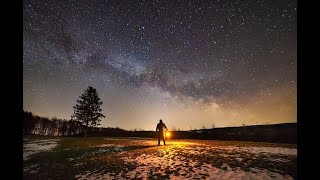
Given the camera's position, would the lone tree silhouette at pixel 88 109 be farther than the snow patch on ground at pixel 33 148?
Yes

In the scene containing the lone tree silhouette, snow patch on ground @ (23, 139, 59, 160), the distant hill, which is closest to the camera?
snow patch on ground @ (23, 139, 59, 160)

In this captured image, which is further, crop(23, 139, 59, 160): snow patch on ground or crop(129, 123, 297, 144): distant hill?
crop(129, 123, 297, 144): distant hill

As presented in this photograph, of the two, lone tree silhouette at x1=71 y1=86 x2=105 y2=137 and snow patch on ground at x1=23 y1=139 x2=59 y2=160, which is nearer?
snow patch on ground at x1=23 y1=139 x2=59 y2=160

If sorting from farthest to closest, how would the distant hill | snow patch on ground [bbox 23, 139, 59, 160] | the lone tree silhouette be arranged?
the lone tree silhouette, the distant hill, snow patch on ground [bbox 23, 139, 59, 160]

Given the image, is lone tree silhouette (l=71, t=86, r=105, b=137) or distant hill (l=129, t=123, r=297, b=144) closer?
distant hill (l=129, t=123, r=297, b=144)

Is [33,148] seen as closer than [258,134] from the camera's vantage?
Yes

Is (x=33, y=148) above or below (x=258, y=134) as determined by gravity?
below

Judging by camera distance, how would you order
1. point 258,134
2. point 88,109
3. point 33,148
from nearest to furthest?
point 33,148 → point 258,134 → point 88,109
